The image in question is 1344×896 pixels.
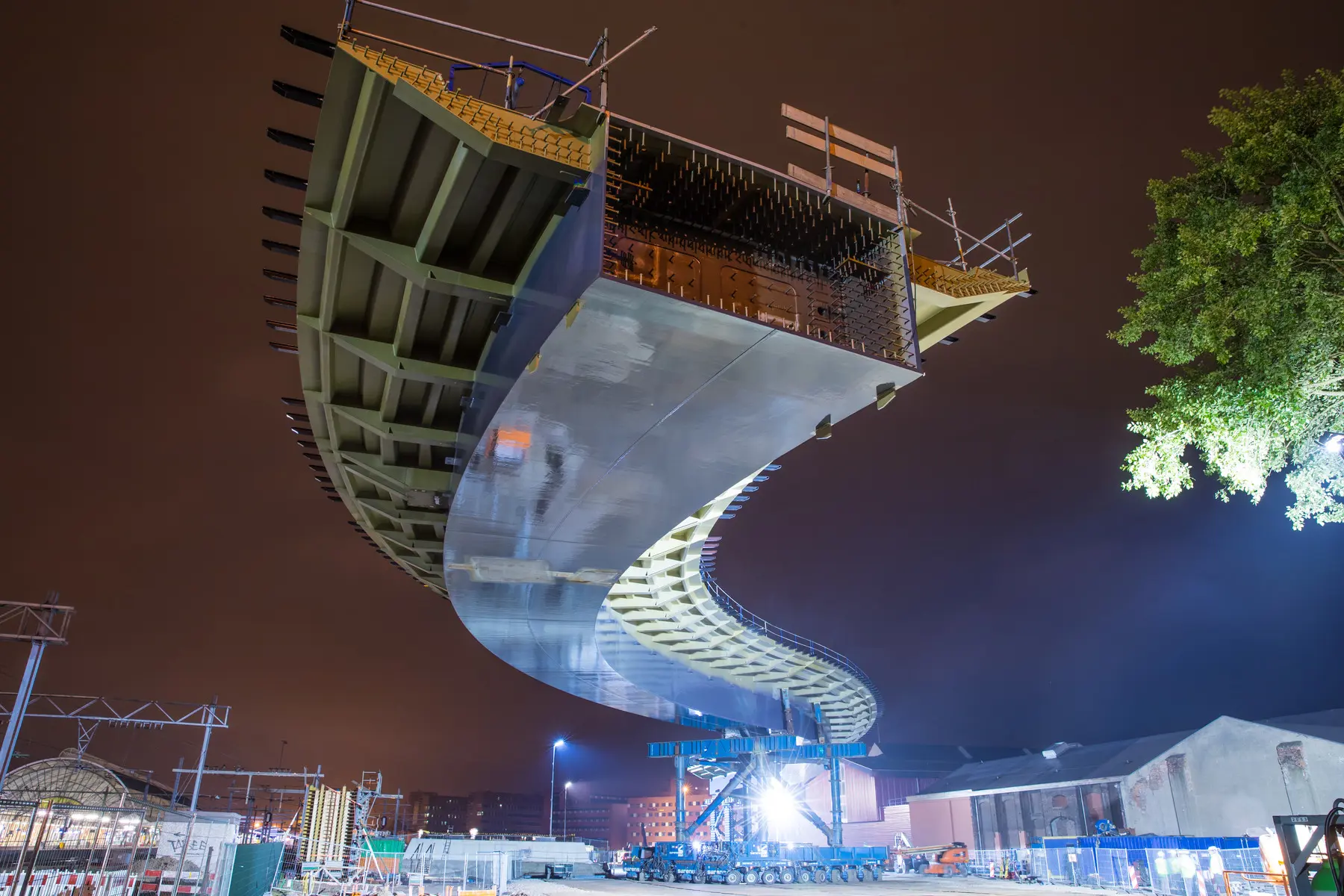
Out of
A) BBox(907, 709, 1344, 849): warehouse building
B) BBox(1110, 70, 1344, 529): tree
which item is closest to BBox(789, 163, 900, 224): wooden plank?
BBox(1110, 70, 1344, 529): tree

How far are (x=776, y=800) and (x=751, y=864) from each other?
860 cm

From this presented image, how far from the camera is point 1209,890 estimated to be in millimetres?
22281

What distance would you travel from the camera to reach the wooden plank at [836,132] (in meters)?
10.4

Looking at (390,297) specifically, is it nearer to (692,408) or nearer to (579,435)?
(579,435)

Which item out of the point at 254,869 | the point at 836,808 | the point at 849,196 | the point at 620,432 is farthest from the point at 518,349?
the point at 836,808

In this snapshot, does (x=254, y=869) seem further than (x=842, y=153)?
Yes

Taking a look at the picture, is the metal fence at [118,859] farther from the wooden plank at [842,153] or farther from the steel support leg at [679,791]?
the steel support leg at [679,791]

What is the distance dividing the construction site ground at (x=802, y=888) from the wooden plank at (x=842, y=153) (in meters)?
20.7

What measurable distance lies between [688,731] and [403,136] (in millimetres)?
78826

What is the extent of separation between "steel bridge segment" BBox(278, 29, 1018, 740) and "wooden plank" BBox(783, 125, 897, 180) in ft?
3.37

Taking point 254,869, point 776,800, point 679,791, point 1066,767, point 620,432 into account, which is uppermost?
point 620,432

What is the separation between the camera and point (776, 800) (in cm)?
3972

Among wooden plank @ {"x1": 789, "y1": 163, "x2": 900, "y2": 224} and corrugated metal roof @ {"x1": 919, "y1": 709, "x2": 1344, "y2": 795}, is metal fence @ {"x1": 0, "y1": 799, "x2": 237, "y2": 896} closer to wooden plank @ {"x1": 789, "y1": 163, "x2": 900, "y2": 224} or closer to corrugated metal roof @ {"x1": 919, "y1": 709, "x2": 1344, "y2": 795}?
wooden plank @ {"x1": 789, "y1": 163, "x2": 900, "y2": 224}

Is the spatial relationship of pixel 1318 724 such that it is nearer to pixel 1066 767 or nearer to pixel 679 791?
pixel 1066 767
